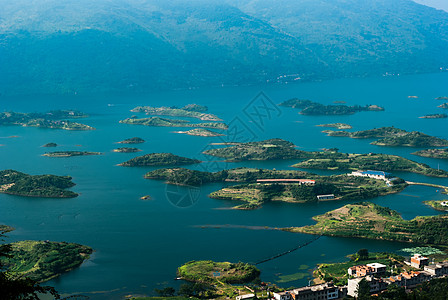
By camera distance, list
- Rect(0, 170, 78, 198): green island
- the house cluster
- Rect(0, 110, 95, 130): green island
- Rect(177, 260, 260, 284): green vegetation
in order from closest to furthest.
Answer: the house cluster → Rect(177, 260, 260, 284): green vegetation → Rect(0, 170, 78, 198): green island → Rect(0, 110, 95, 130): green island

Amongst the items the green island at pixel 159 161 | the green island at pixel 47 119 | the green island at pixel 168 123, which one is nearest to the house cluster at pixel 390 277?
the green island at pixel 159 161

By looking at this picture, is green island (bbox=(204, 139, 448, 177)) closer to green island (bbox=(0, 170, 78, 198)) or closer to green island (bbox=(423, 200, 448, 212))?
green island (bbox=(423, 200, 448, 212))

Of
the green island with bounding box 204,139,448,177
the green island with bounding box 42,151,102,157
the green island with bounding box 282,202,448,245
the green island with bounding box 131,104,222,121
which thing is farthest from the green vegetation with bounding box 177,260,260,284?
the green island with bounding box 131,104,222,121

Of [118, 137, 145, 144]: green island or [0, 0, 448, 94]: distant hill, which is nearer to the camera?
[118, 137, 145, 144]: green island

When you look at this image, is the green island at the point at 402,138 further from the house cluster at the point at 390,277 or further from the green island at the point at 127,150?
the house cluster at the point at 390,277

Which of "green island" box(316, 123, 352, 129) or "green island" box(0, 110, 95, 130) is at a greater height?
"green island" box(0, 110, 95, 130)

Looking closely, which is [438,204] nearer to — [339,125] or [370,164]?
[370,164]

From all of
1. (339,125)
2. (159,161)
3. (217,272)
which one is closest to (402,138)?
(339,125)
